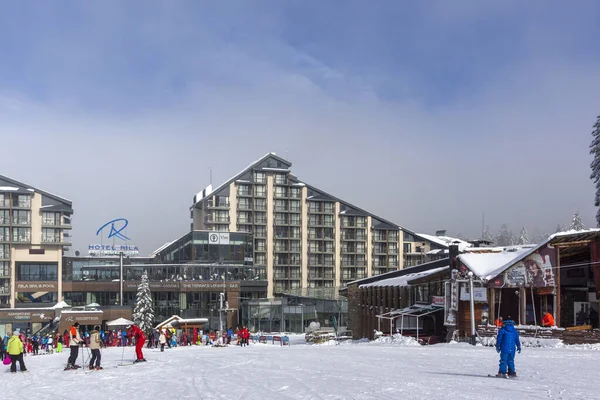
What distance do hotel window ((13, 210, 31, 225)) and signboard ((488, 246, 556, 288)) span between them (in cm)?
6602

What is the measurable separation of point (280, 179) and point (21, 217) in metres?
35.2

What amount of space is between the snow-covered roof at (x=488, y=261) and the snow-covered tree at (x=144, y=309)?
145ft

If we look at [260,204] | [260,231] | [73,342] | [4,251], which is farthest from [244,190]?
[73,342]

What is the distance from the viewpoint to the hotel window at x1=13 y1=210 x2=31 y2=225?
278 ft

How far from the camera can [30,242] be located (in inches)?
3346

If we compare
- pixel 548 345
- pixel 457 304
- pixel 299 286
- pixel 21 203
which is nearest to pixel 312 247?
pixel 299 286

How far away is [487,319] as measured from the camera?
34094 mm

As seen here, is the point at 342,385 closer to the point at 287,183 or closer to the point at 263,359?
the point at 263,359

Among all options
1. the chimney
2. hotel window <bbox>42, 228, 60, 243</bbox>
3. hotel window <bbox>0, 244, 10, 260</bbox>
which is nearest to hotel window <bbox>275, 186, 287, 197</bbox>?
hotel window <bbox>42, 228, 60, 243</bbox>

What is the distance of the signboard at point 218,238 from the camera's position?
86500mm

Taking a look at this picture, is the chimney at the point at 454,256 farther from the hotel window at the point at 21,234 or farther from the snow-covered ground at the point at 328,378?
the hotel window at the point at 21,234

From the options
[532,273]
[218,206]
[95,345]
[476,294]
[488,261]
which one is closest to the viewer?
[95,345]

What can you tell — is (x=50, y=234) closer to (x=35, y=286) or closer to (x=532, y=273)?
(x=35, y=286)

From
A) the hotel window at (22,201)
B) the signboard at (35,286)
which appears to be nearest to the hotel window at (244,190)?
the hotel window at (22,201)
